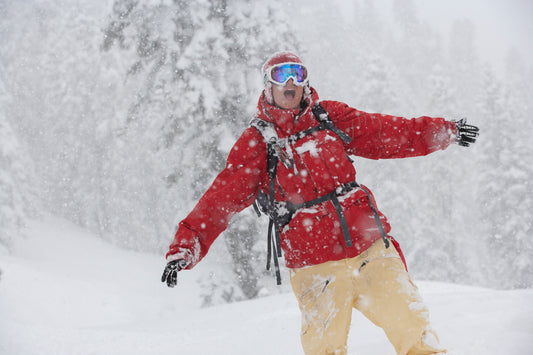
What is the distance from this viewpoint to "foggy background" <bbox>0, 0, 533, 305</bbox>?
10672mm

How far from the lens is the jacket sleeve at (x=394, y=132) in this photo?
3.27 m

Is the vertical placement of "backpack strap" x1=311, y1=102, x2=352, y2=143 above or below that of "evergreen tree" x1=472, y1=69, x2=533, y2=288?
below

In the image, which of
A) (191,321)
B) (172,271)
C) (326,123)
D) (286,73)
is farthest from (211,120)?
(172,271)

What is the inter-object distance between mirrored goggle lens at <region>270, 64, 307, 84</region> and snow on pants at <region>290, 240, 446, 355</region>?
1.42 m

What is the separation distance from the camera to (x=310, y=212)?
3021 millimetres

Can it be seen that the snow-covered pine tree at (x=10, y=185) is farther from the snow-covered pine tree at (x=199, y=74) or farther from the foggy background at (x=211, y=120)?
the snow-covered pine tree at (x=199, y=74)

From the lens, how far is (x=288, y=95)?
3.33m

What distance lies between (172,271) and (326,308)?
1093mm

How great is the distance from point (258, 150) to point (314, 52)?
33665 millimetres

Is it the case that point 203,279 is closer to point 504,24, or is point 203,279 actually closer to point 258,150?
point 258,150

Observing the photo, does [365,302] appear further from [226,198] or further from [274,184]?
[226,198]

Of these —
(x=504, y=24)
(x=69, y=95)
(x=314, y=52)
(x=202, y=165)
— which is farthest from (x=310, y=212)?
(x=504, y=24)

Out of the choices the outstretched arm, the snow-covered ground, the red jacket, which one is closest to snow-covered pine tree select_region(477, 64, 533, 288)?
the snow-covered ground

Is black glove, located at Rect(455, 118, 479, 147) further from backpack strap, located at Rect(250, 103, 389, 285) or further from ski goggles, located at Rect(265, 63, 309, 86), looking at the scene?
ski goggles, located at Rect(265, 63, 309, 86)
